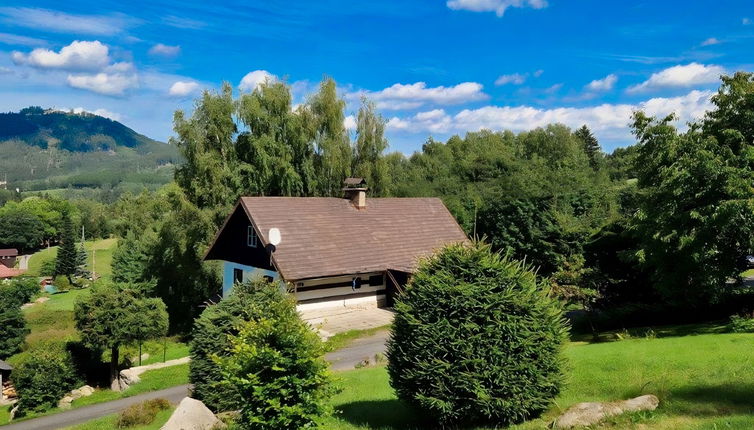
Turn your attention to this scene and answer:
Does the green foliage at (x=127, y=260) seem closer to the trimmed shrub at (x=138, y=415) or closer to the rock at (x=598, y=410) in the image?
the trimmed shrub at (x=138, y=415)

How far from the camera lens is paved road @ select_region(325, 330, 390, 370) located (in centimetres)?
1931

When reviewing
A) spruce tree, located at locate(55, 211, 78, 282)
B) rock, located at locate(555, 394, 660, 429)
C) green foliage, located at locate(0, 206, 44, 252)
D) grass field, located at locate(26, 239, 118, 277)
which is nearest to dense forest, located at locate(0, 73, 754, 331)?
rock, located at locate(555, 394, 660, 429)

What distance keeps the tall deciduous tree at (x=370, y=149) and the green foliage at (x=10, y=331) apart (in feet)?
95.0

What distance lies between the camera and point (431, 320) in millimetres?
9031

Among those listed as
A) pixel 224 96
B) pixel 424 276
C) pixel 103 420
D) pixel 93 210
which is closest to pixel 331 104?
pixel 224 96

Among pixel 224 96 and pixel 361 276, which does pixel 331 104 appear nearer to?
pixel 224 96

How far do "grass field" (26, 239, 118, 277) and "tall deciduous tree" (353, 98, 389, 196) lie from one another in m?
66.5

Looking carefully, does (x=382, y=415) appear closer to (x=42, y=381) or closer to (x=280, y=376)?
(x=280, y=376)

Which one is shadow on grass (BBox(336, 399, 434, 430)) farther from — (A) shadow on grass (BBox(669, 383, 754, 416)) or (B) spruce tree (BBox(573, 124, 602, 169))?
(B) spruce tree (BBox(573, 124, 602, 169))

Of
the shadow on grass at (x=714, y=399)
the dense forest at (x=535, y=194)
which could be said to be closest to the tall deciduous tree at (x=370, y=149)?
the dense forest at (x=535, y=194)

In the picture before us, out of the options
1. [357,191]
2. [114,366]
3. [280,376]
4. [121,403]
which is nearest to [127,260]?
[114,366]

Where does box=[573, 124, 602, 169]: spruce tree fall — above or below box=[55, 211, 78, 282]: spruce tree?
above

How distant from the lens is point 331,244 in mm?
28500

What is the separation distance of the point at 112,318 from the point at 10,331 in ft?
79.6
